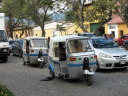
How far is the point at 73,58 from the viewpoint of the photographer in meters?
8.80

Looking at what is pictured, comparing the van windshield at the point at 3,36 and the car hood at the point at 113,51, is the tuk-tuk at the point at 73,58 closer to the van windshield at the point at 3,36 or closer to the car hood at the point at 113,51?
the car hood at the point at 113,51

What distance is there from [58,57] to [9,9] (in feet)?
106

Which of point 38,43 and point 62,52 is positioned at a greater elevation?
point 38,43

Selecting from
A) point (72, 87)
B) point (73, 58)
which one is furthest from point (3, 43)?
point (72, 87)

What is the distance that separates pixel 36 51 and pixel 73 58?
6.55 meters

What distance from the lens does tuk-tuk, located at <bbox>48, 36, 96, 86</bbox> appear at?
28.7 feet

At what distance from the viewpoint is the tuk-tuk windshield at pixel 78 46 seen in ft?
29.9

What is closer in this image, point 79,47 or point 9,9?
point 79,47

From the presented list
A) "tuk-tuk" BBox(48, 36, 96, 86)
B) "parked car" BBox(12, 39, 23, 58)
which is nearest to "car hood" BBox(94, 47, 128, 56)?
"tuk-tuk" BBox(48, 36, 96, 86)

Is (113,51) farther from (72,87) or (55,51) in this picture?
(72,87)

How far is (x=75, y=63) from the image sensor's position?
8.76 m

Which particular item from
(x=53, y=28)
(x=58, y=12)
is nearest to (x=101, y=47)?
(x=58, y=12)

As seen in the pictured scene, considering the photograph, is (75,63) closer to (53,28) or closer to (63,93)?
(63,93)

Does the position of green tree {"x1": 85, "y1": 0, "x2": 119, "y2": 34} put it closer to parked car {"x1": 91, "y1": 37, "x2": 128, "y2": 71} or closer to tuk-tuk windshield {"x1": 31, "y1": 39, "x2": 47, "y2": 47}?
tuk-tuk windshield {"x1": 31, "y1": 39, "x2": 47, "y2": 47}
